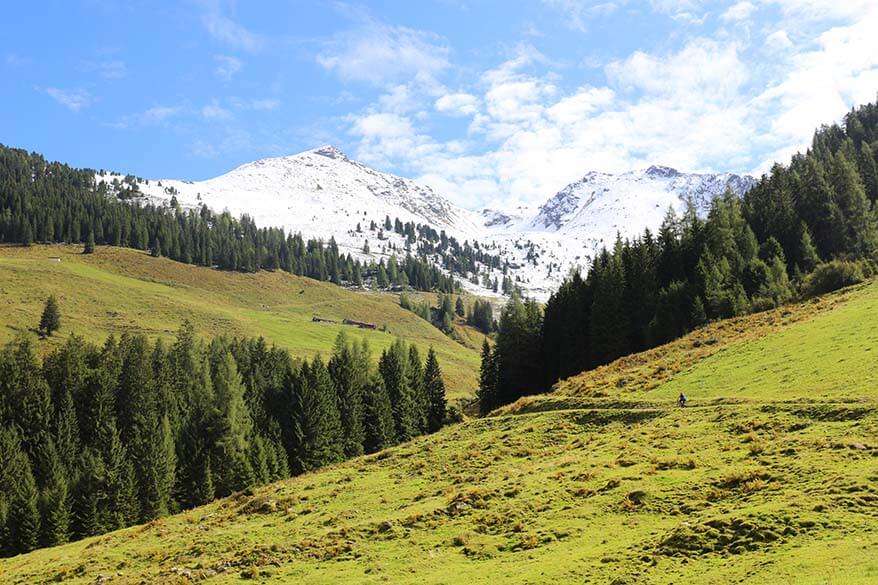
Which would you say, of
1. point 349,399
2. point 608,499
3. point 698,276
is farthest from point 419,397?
point 608,499

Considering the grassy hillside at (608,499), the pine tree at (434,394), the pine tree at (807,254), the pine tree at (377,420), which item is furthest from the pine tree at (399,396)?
the pine tree at (807,254)

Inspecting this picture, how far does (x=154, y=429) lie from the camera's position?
7856 centimetres

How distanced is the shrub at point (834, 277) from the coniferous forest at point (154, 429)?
57460 mm

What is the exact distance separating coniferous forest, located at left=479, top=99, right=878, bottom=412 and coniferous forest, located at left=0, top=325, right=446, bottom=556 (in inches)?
806

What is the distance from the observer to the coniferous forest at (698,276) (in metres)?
78.6

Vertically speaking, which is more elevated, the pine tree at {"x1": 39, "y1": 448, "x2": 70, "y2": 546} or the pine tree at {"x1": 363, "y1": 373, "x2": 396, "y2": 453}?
the pine tree at {"x1": 363, "y1": 373, "x2": 396, "y2": 453}

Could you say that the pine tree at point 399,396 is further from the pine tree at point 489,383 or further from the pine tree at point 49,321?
the pine tree at point 49,321

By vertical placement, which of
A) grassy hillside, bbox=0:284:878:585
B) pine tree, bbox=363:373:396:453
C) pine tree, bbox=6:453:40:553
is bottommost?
pine tree, bbox=6:453:40:553

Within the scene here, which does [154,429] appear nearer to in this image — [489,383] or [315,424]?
[315,424]

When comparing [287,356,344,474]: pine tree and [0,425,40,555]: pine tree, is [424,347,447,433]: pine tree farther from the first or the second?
[0,425,40,555]: pine tree

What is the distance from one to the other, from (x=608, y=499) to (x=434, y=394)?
82430mm

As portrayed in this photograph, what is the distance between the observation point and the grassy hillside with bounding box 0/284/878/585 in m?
20.7

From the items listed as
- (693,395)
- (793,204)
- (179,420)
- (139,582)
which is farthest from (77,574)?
(793,204)

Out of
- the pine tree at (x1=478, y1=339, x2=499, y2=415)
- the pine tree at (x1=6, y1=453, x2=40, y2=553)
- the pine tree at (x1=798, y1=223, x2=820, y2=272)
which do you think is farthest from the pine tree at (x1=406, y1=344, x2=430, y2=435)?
the pine tree at (x1=798, y1=223, x2=820, y2=272)
